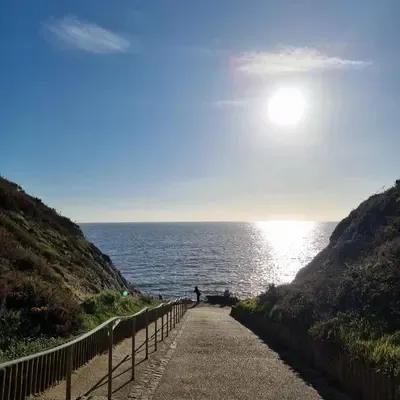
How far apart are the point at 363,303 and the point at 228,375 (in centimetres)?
381

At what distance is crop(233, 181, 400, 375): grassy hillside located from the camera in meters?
8.92

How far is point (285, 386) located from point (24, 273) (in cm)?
859

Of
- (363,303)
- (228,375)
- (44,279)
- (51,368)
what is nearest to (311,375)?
(228,375)

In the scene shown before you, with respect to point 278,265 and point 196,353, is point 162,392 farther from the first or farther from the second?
point 278,265

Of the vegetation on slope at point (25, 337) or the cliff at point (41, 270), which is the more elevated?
the cliff at point (41, 270)

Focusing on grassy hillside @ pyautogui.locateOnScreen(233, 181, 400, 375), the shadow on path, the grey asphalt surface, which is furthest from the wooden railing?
grassy hillside @ pyautogui.locateOnScreen(233, 181, 400, 375)

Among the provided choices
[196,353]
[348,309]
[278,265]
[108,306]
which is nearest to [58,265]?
Answer: [108,306]

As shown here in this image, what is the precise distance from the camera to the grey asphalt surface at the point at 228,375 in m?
8.65

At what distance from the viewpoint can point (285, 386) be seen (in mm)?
9312

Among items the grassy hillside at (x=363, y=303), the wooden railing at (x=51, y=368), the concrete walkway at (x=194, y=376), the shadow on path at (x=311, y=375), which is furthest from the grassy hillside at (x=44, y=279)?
the grassy hillside at (x=363, y=303)

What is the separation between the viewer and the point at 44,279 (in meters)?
15.8

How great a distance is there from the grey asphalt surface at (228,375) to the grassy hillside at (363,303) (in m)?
1.11

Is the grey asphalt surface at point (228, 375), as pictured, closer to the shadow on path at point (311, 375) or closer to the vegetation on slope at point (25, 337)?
the shadow on path at point (311, 375)

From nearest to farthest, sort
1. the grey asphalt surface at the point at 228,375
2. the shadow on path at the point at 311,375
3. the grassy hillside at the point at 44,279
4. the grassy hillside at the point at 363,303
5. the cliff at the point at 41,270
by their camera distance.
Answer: the grey asphalt surface at the point at 228,375
the shadow on path at the point at 311,375
the grassy hillside at the point at 363,303
the grassy hillside at the point at 44,279
the cliff at the point at 41,270
